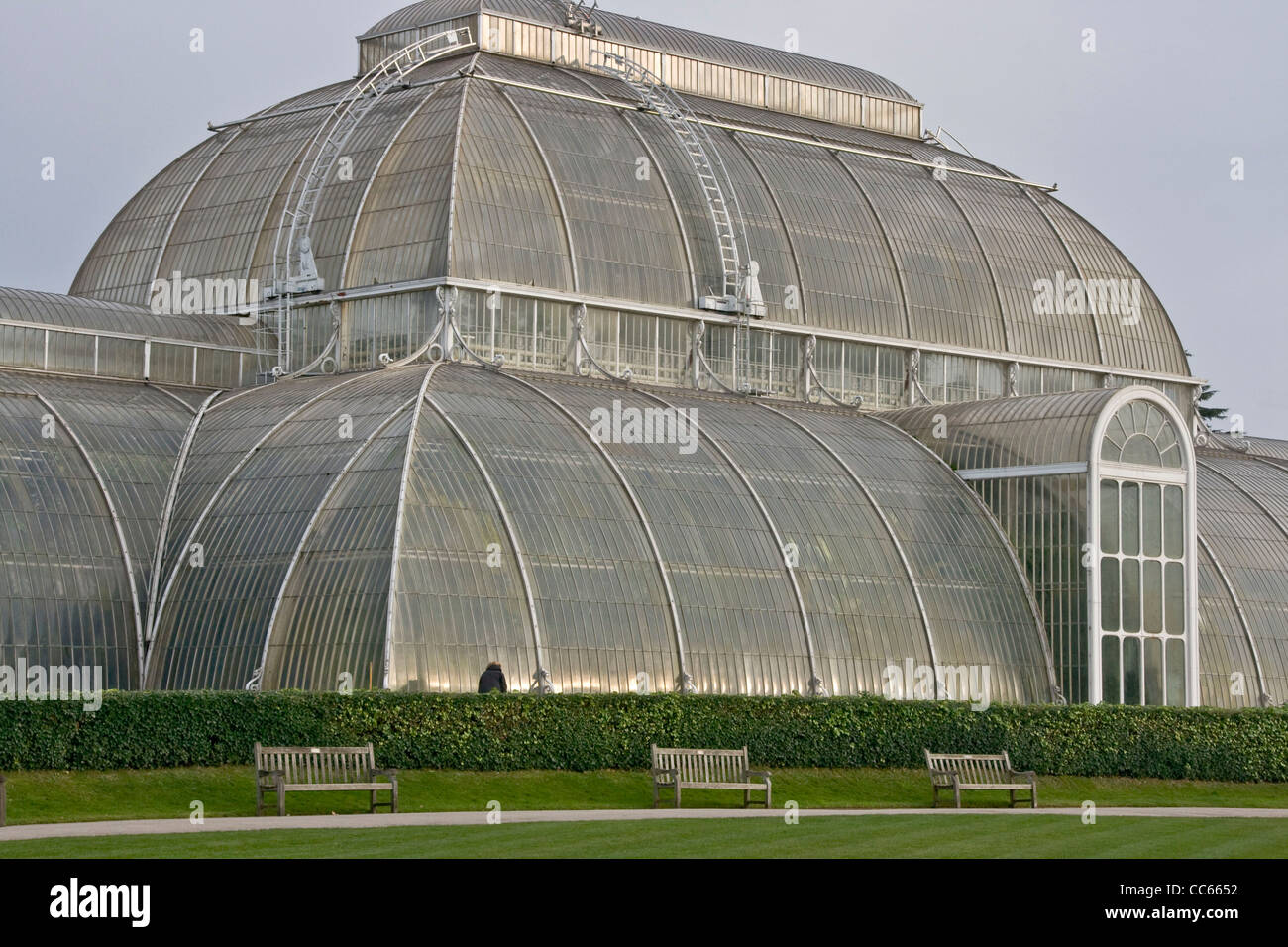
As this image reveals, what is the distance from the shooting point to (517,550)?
51.6 meters

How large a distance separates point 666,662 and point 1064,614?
14.3 metres

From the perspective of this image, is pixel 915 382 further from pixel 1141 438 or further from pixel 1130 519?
pixel 1130 519

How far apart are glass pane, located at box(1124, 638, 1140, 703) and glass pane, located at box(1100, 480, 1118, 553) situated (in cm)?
266

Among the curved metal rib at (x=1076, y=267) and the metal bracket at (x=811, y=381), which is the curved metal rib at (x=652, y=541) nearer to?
the metal bracket at (x=811, y=381)

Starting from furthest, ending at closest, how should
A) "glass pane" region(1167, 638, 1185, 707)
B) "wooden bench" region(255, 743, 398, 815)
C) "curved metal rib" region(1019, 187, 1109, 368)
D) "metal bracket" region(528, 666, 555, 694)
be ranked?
"curved metal rib" region(1019, 187, 1109, 368), "glass pane" region(1167, 638, 1185, 707), "metal bracket" region(528, 666, 555, 694), "wooden bench" region(255, 743, 398, 815)

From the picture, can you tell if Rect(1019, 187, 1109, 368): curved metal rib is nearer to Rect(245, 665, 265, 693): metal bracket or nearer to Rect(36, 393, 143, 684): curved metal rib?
Rect(36, 393, 143, 684): curved metal rib

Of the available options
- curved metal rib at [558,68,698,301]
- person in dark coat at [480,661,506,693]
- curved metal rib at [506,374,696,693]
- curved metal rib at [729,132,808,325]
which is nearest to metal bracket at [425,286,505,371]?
curved metal rib at [506,374,696,693]

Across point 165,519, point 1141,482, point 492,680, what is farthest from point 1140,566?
point 165,519

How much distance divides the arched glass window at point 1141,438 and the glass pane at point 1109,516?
794 millimetres

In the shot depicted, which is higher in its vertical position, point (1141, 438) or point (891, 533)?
point (1141, 438)

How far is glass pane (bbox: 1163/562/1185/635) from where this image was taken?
6184cm

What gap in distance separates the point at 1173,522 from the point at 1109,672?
15.5ft

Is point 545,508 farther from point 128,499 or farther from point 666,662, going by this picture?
point 128,499
